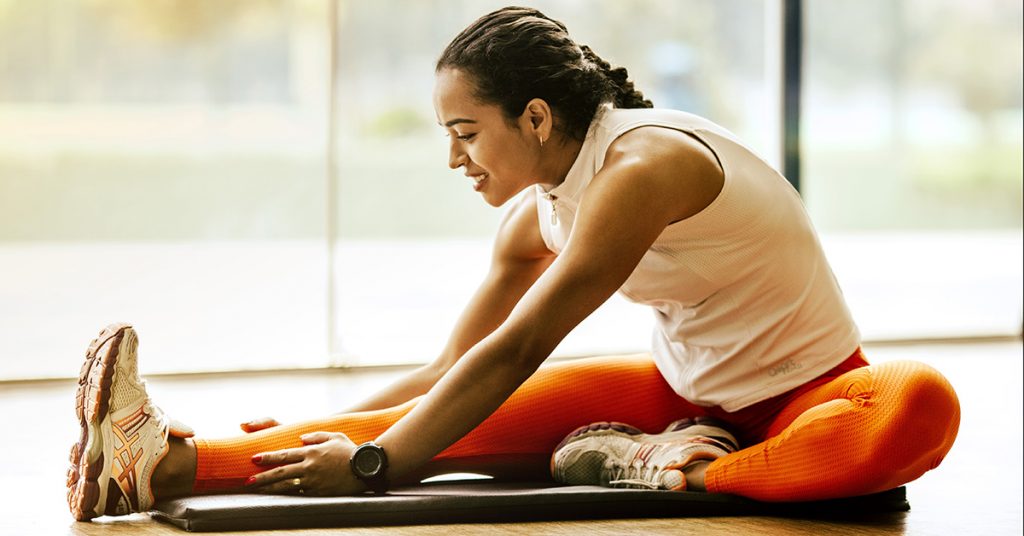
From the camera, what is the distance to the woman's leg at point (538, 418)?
6.18ft

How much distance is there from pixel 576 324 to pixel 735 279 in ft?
0.91

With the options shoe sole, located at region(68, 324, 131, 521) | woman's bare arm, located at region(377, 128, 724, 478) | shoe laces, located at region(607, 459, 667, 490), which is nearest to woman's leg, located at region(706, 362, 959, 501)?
shoe laces, located at region(607, 459, 667, 490)

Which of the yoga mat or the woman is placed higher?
the woman

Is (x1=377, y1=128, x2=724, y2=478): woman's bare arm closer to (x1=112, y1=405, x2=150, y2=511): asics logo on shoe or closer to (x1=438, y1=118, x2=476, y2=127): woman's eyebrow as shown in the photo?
(x1=438, y1=118, x2=476, y2=127): woman's eyebrow

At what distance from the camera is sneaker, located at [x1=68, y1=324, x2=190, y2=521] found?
172 cm

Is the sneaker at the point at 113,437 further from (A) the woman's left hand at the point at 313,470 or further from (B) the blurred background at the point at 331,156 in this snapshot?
(B) the blurred background at the point at 331,156


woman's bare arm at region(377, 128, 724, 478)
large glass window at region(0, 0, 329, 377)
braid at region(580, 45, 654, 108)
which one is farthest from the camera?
large glass window at region(0, 0, 329, 377)

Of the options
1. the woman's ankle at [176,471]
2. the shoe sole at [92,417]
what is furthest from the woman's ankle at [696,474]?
the shoe sole at [92,417]

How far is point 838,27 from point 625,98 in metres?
2.78

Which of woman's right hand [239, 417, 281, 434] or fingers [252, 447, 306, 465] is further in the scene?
woman's right hand [239, 417, 281, 434]

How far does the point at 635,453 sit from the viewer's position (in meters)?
1.90

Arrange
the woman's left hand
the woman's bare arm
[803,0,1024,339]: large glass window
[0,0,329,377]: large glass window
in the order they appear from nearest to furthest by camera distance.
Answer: the woman's bare arm
the woman's left hand
[0,0,329,377]: large glass window
[803,0,1024,339]: large glass window

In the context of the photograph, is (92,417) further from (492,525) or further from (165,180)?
(165,180)

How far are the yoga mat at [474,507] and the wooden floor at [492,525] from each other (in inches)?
0.7
